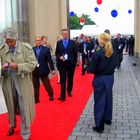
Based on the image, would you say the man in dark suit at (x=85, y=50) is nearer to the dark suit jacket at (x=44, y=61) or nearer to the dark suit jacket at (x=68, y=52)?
the dark suit jacket at (x=68, y=52)

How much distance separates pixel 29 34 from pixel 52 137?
1070 cm

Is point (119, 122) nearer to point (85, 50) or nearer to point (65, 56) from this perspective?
point (65, 56)

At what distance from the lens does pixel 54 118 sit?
8.02 meters

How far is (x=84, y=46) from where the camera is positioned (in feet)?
58.9

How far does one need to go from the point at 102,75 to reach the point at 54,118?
1.74 m

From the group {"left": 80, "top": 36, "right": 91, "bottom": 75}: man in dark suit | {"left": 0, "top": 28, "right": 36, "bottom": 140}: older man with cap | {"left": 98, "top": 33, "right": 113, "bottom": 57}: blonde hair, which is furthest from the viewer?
{"left": 80, "top": 36, "right": 91, "bottom": 75}: man in dark suit

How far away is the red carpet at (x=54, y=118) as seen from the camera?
672 cm

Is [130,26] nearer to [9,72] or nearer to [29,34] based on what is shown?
[29,34]

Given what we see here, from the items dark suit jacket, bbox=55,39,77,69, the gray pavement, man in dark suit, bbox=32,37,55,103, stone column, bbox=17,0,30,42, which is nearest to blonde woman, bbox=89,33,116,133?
the gray pavement

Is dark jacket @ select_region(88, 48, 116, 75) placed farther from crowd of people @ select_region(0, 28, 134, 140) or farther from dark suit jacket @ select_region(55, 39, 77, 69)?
dark suit jacket @ select_region(55, 39, 77, 69)

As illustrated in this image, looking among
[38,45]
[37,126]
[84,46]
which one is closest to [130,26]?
[84,46]

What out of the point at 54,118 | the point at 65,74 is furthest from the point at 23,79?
the point at 65,74

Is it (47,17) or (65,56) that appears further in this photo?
(47,17)

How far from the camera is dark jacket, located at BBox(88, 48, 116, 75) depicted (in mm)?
6641
